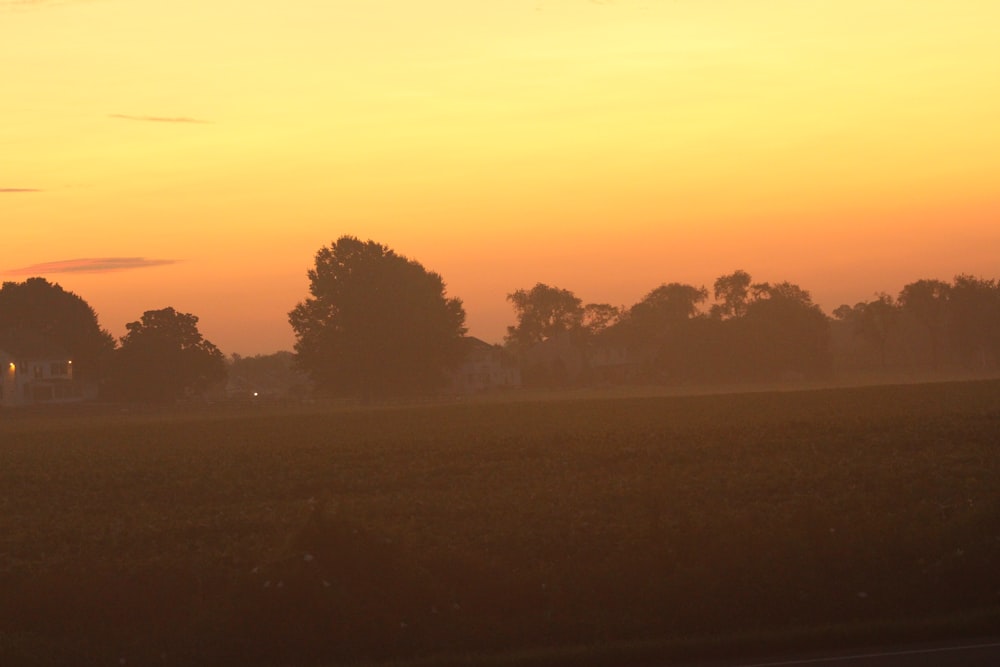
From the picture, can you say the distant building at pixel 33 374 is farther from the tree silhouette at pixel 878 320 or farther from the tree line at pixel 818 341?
the tree silhouette at pixel 878 320

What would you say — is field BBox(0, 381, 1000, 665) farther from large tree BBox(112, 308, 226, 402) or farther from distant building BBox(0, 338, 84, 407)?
distant building BBox(0, 338, 84, 407)

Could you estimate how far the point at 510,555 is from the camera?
57.7 ft

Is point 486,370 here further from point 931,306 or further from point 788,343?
point 931,306

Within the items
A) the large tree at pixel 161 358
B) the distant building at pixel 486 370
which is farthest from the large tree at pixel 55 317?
the distant building at pixel 486 370

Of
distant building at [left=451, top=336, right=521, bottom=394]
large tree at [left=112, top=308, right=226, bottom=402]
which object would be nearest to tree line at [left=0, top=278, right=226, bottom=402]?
large tree at [left=112, top=308, right=226, bottom=402]

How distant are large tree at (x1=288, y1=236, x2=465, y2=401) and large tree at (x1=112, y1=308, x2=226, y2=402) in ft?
34.8

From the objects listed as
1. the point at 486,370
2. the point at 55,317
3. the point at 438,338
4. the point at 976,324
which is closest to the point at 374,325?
the point at 438,338

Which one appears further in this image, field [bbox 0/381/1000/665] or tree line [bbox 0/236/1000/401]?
tree line [bbox 0/236/1000/401]

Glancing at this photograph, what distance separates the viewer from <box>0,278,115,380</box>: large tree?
131875mm

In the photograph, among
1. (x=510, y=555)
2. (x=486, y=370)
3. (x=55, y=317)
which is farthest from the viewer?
(x=486, y=370)

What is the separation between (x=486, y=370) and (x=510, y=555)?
12730 centimetres

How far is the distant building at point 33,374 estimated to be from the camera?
4461 inches

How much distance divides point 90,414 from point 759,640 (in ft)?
282

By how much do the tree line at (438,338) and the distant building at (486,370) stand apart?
7.63 metres
